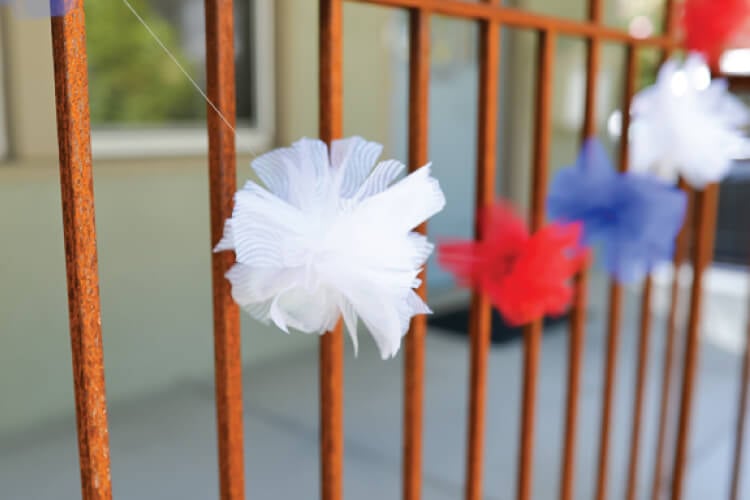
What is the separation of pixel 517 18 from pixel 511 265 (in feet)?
0.79

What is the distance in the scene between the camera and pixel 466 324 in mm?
3725

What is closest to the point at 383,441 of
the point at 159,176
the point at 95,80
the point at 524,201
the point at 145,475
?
the point at 145,475

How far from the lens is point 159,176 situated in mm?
2662

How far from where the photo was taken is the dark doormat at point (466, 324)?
11.6 ft

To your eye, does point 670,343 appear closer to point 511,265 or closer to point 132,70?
point 511,265

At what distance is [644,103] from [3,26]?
1924 millimetres

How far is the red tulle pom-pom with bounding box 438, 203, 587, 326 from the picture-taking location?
718mm

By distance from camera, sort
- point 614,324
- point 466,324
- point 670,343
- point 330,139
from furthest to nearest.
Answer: point 466,324, point 670,343, point 614,324, point 330,139

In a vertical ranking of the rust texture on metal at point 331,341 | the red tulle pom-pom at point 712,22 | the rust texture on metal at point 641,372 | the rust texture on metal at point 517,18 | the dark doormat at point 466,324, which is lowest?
the dark doormat at point 466,324

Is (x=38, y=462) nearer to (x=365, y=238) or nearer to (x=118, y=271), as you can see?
(x=118, y=271)

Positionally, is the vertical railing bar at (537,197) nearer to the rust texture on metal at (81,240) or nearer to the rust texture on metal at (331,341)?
the rust texture on metal at (331,341)


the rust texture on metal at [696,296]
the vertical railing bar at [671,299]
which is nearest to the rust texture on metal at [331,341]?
the vertical railing bar at [671,299]

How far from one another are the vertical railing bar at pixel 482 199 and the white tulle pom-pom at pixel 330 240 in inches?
10.0

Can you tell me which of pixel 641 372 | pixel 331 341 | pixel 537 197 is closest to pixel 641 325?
pixel 641 372
